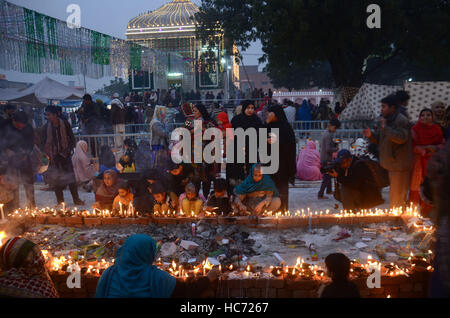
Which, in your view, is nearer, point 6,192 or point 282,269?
point 282,269

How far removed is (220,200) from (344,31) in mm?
11739

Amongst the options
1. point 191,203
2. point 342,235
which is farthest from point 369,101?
point 191,203

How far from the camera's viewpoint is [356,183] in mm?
4844

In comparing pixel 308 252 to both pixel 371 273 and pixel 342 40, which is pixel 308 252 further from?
pixel 342 40

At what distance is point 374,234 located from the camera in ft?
14.3

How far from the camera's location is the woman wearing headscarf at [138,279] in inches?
91.7

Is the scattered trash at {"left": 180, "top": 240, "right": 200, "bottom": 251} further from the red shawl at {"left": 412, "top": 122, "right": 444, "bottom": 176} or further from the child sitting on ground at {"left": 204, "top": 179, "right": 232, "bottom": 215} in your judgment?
the red shawl at {"left": 412, "top": 122, "right": 444, "bottom": 176}

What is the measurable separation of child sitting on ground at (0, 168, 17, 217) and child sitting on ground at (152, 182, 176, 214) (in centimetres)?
233

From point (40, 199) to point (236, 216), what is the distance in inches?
190

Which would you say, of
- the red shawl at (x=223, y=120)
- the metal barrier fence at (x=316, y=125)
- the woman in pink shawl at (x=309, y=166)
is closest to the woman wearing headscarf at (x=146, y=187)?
the red shawl at (x=223, y=120)

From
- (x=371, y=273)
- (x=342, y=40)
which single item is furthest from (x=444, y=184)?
(x=342, y=40)

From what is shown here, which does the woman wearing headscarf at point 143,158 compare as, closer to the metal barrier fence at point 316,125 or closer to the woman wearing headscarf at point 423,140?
the metal barrier fence at point 316,125

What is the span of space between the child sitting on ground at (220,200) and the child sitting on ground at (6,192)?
3133mm

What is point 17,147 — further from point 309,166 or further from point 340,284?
point 309,166
